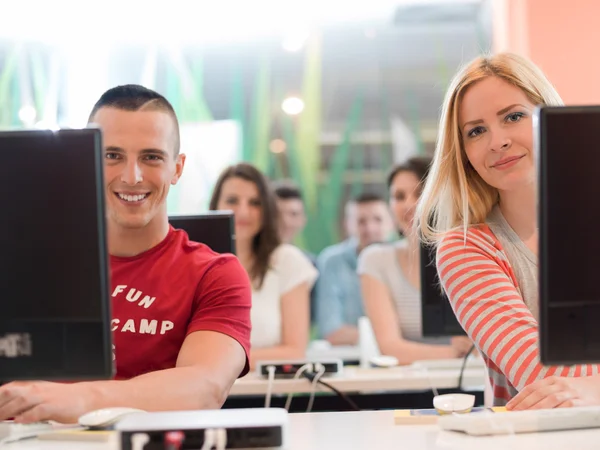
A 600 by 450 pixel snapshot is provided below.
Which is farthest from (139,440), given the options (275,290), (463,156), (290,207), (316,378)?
(290,207)

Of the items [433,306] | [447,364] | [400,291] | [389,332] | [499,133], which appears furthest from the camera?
[400,291]

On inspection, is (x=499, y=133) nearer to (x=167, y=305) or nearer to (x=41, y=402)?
(x=167, y=305)

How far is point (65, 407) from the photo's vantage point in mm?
1334

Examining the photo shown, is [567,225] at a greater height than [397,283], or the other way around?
[567,225]

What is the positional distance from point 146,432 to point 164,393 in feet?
1.15

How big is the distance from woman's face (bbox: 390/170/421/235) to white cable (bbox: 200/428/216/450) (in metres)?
2.38

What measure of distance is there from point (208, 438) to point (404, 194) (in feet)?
8.16

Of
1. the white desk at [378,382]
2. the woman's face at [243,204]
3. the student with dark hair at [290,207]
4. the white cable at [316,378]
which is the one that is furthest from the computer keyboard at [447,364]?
the student with dark hair at [290,207]

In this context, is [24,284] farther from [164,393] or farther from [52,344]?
[164,393]

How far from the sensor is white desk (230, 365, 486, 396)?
2.44 m

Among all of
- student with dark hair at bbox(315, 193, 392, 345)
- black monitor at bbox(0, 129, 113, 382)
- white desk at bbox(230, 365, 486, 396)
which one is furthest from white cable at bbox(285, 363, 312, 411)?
student with dark hair at bbox(315, 193, 392, 345)

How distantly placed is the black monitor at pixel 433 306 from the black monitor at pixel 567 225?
1.24 m

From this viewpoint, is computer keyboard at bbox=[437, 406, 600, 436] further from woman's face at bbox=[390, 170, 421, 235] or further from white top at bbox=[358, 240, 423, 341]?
woman's face at bbox=[390, 170, 421, 235]

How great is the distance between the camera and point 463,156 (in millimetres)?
1773
